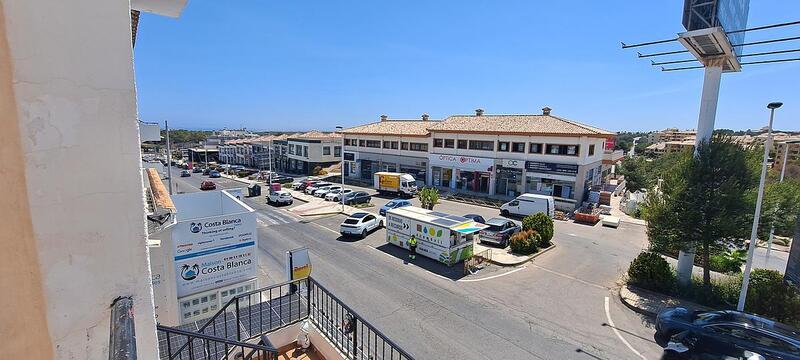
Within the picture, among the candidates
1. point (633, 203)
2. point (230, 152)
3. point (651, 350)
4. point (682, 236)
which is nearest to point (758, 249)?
point (633, 203)

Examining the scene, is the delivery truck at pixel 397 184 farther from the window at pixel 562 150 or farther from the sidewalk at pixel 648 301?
the sidewalk at pixel 648 301

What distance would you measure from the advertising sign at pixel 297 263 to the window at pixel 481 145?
86.9 feet

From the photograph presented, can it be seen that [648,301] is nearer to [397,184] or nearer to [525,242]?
[525,242]

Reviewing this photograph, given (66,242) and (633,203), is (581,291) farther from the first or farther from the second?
(633,203)

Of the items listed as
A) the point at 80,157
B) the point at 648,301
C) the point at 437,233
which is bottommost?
the point at 648,301

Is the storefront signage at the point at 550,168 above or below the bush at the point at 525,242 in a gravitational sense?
above

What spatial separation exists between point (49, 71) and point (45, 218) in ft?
2.23

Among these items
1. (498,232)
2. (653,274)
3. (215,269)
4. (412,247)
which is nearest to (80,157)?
(215,269)

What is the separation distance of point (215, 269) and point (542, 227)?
15473mm

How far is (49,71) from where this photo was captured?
1627 mm

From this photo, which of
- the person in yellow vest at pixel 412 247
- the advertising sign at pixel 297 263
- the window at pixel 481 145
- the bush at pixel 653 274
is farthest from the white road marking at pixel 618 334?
the window at pixel 481 145

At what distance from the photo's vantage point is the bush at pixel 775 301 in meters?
10.4

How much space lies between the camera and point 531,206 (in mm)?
25688

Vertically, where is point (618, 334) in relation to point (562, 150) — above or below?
below
